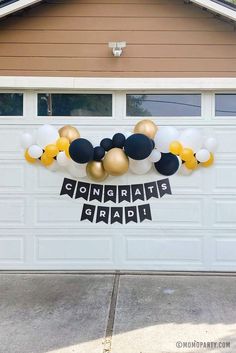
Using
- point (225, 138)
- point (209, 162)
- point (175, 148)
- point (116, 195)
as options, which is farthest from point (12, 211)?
point (225, 138)

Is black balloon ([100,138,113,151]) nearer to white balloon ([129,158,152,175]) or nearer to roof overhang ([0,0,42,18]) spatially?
white balloon ([129,158,152,175])

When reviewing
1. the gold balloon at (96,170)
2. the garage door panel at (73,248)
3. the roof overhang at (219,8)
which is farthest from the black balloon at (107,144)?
the roof overhang at (219,8)

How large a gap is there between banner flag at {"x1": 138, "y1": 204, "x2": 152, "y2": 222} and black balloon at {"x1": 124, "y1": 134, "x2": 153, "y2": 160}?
0.87 metres

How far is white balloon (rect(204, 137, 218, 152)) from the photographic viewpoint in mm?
5086

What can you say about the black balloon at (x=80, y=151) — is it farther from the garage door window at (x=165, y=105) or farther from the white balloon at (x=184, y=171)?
the white balloon at (x=184, y=171)

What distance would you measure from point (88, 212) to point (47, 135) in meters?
1.28

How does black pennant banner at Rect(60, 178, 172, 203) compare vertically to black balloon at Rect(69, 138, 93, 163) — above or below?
below

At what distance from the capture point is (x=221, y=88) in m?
5.06

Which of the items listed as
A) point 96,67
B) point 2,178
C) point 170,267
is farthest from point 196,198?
point 2,178

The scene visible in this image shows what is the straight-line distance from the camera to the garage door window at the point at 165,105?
17.2ft

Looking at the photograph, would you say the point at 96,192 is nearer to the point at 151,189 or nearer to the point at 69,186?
the point at 69,186

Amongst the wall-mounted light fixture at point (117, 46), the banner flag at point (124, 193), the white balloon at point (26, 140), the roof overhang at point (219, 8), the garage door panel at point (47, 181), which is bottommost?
the banner flag at point (124, 193)

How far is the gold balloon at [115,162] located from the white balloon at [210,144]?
1.20 metres

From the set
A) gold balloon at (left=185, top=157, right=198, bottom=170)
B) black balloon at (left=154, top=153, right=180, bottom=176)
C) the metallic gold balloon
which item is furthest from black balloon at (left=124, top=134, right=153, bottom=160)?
gold balloon at (left=185, top=157, right=198, bottom=170)
